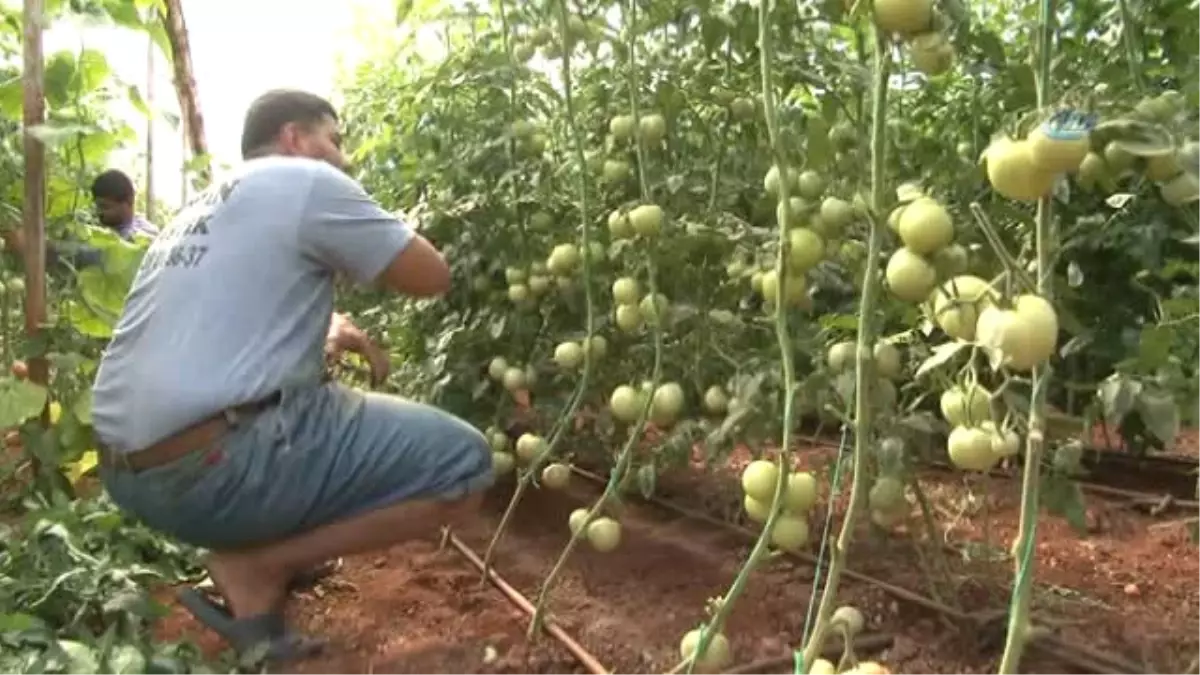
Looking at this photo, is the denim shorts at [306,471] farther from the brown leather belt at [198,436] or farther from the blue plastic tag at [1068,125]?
the blue plastic tag at [1068,125]

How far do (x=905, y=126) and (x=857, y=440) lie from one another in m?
1.36

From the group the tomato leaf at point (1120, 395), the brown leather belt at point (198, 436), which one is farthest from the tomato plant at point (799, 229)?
the brown leather belt at point (198, 436)

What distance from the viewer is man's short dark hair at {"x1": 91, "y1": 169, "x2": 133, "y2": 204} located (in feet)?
15.6

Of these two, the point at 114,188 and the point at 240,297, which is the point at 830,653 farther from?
the point at 114,188

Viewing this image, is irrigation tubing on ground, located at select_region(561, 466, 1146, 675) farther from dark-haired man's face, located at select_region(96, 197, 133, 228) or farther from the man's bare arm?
dark-haired man's face, located at select_region(96, 197, 133, 228)

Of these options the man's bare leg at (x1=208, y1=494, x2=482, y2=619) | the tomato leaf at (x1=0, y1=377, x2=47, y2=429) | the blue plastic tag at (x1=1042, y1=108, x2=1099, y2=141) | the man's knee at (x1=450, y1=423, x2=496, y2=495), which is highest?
the blue plastic tag at (x1=1042, y1=108, x2=1099, y2=141)

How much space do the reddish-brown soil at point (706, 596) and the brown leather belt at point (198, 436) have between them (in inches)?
15.7

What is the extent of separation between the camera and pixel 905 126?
2.46m

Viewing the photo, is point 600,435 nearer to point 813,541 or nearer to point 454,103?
point 813,541

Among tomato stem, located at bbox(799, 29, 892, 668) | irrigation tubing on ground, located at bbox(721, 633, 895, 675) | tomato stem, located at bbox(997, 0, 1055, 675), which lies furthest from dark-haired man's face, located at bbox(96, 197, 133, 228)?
tomato stem, located at bbox(997, 0, 1055, 675)

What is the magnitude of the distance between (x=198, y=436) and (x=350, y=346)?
474mm

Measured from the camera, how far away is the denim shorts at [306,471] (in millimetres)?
2342

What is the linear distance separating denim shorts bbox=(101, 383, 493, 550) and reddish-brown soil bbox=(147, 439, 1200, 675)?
275 mm

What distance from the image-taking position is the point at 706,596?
8.82 ft
